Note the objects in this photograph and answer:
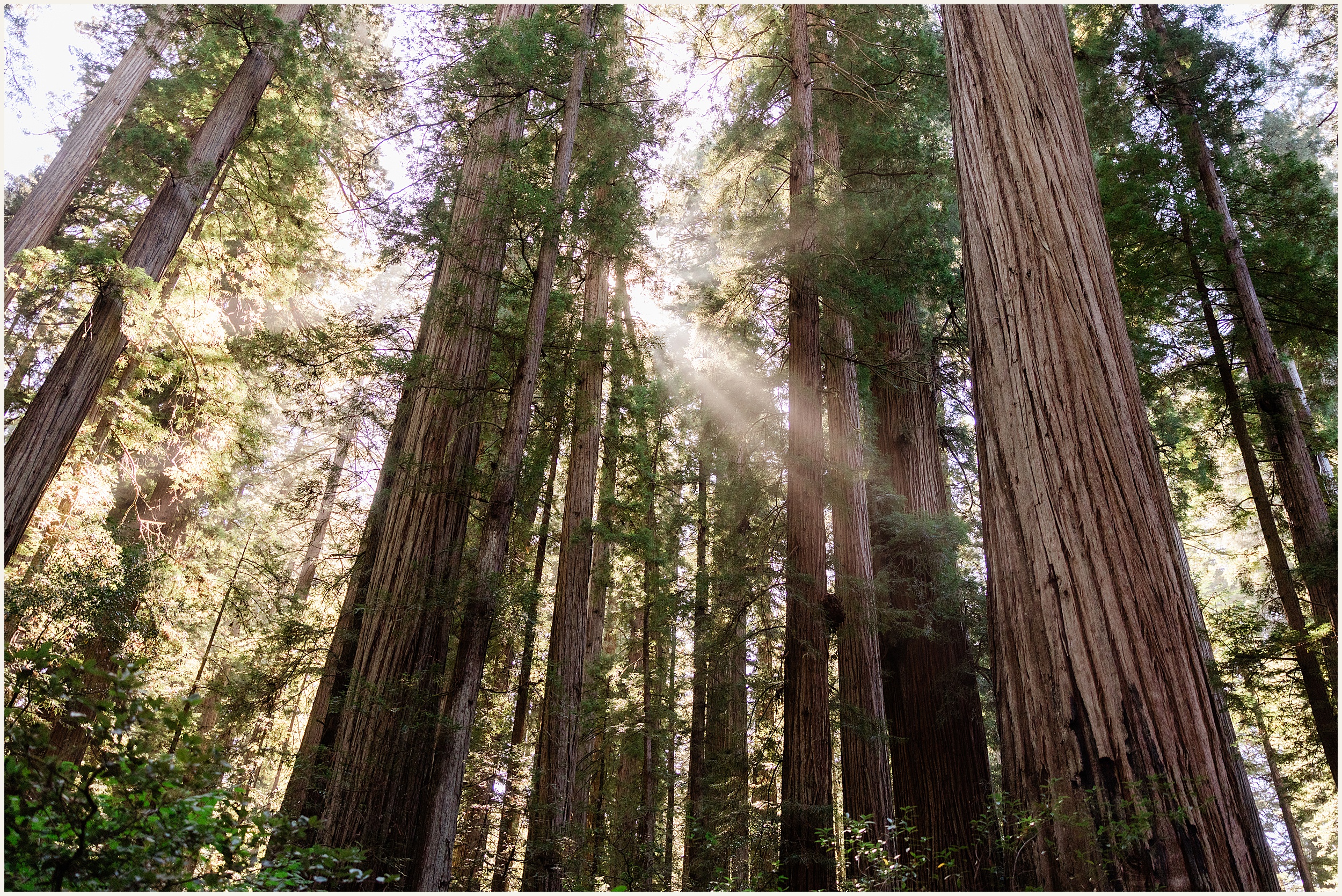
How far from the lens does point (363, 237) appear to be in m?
11.5

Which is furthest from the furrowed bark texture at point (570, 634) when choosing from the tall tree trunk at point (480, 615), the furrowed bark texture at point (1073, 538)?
the furrowed bark texture at point (1073, 538)

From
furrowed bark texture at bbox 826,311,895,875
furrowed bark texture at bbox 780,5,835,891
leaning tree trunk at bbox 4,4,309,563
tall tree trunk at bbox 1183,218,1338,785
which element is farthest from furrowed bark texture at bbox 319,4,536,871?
tall tree trunk at bbox 1183,218,1338,785

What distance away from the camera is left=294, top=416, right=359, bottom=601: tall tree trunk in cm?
919

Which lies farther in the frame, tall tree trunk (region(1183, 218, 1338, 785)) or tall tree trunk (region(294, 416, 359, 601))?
tall tree trunk (region(294, 416, 359, 601))

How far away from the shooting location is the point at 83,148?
12.0 metres

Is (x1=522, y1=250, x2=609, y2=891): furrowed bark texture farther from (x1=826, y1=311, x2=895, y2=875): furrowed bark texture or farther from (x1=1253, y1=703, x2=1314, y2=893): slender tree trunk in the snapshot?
(x1=1253, y1=703, x2=1314, y2=893): slender tree trunk

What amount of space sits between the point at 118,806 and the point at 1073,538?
3.60 metres

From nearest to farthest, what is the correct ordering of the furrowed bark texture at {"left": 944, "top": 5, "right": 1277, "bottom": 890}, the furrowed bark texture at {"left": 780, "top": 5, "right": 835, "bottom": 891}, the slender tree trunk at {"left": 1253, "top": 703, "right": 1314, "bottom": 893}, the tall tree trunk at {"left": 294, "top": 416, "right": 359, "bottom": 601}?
the furrowed bark texture at {"left": 944, "top": 5, "right": 1277, "bottom": 890} < the furrowed bark texture at {"left": 780, "top": 5, "right": 835, "bottom": 891} < the tall tree trunk at {"left": 294, "top": 416, "right": 359, "bottom": 601} < the slender tree trunk at {"left": 1253, "top": 703, "right": 1314, "bottom": 893}

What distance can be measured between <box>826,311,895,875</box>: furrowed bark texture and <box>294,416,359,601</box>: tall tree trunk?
19.8ft

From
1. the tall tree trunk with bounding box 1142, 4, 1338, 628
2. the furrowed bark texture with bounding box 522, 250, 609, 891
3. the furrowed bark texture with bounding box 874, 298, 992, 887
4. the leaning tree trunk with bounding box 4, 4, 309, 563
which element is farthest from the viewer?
the furrowed bark texture with bounding box 874, 298, 992, 887

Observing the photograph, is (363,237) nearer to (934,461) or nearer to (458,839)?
(934,461)

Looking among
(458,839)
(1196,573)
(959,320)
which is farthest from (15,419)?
(1196,573)

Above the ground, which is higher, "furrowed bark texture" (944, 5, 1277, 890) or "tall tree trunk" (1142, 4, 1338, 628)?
"tall tree trunk" (1142, 4, 1338, 628)

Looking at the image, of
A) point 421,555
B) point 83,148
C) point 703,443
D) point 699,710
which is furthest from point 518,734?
point 83,148
